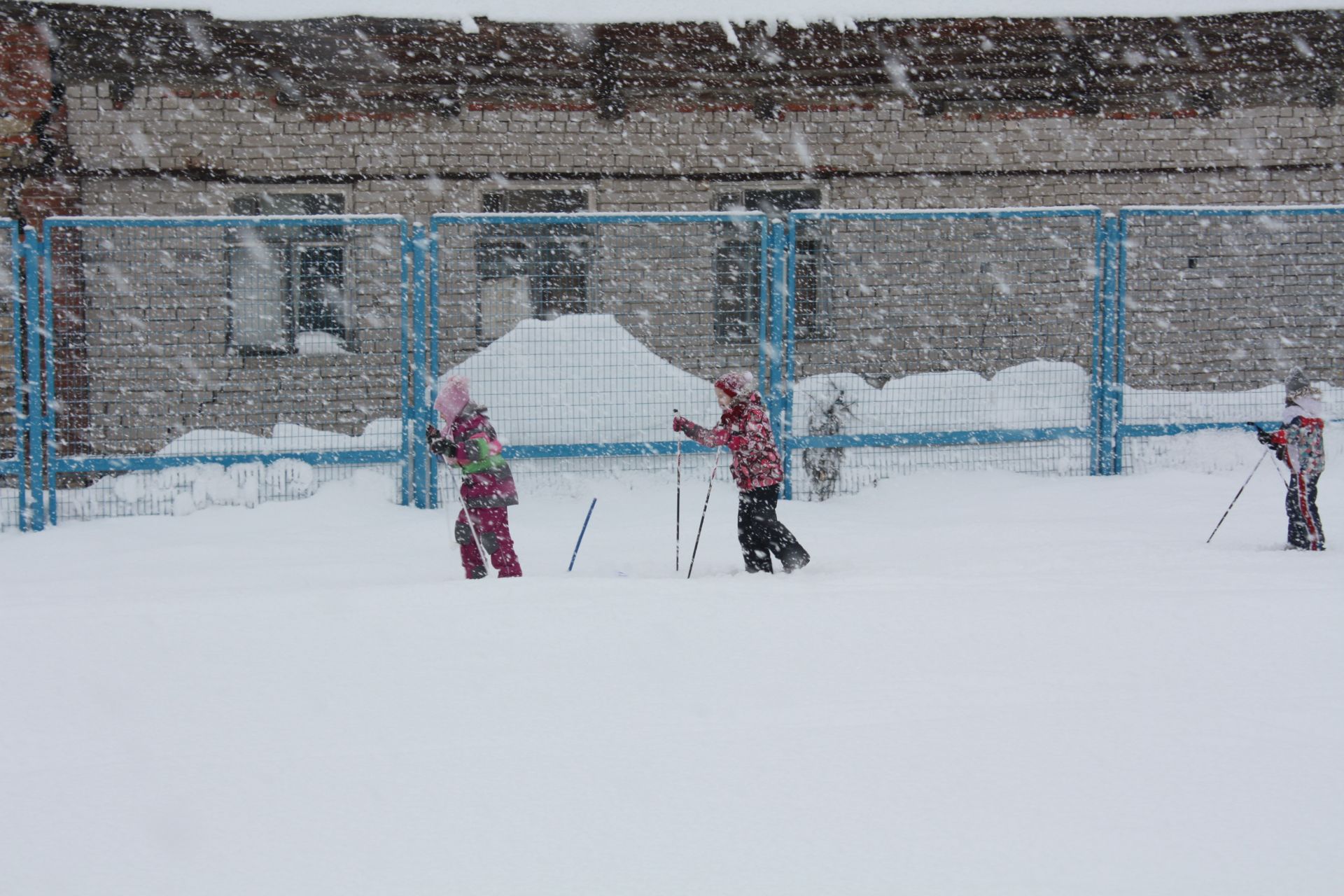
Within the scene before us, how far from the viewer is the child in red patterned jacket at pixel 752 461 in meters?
6.41

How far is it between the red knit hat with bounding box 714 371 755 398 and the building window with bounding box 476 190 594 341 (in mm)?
4903

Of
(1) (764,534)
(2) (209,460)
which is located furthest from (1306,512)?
(2) (209,460)

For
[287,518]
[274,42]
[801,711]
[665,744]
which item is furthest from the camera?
[274,42]

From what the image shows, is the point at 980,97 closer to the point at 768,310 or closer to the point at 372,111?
the point at 768,310

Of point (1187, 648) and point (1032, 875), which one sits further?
point (1187, 648)

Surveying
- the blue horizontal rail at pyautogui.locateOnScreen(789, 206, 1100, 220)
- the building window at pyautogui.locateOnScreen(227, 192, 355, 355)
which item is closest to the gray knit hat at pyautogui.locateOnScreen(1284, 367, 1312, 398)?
the blue horizontal rail at pyautogui.locateOnScreen(789, 206, 1100, 220)

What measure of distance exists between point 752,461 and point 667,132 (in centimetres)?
697

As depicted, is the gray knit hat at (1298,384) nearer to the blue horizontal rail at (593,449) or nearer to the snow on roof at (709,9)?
the blue horizontal rail at (593,449)

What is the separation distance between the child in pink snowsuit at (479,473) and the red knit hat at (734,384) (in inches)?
53.9

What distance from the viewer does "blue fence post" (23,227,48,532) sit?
8031 mm

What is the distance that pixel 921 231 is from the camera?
12.5 meters

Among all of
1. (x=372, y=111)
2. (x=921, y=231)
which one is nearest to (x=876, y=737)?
(x=921, y=231)

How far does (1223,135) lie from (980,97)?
3.00m

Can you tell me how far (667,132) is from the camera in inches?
485
